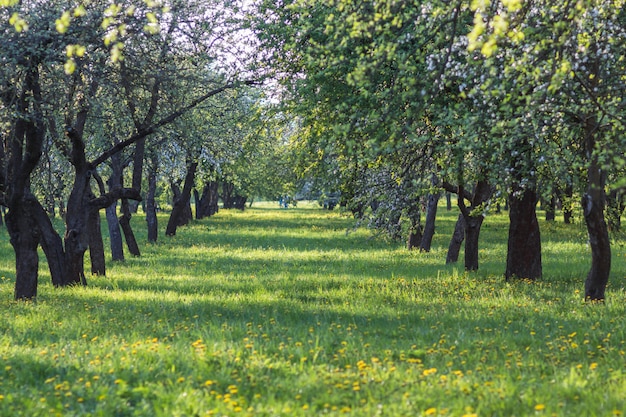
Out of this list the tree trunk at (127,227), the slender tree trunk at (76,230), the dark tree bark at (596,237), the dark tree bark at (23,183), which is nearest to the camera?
the dark tree bark at (596,237)

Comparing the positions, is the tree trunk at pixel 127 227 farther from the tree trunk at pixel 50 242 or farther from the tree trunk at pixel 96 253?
the tree trunk at pixel 50 242

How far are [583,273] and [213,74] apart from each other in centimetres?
1185

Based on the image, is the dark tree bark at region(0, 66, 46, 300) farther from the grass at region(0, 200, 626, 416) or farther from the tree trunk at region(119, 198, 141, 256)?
the tree trunk at region(119, 198, 141, 256)

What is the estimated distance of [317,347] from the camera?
9641 mm

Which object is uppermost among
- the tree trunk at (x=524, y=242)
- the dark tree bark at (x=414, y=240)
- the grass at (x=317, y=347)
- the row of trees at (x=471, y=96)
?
the row of trees at (x=471, y=96)

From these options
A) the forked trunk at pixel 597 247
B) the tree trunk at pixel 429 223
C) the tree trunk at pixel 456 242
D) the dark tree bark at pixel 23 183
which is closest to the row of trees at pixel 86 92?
the dark tree bark at pixel 23 183

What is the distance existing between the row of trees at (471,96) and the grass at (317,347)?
7.09 ft

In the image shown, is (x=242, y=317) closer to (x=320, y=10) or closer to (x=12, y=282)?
(x=320, y=10)

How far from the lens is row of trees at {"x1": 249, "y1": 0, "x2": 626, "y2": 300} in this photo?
949 cm

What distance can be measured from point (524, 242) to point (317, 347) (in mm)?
10410

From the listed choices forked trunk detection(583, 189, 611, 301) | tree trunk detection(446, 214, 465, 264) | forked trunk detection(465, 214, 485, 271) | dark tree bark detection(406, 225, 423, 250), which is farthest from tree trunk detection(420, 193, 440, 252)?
forked trunk detection(583, 189, 611, 301)

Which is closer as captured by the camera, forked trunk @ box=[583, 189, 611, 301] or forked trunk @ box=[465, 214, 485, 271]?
forked trunk @ box=[583, 189, 611, 301]

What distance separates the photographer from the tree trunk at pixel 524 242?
1834cm

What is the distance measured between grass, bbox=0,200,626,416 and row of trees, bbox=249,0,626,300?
2.16 m
